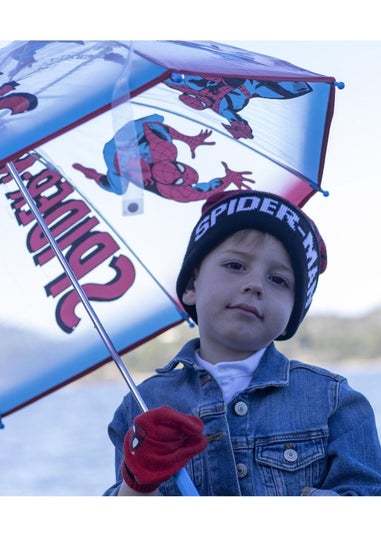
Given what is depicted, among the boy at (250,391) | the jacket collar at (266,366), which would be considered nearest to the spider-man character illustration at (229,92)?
the boy at (250,391)

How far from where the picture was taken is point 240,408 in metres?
1.62

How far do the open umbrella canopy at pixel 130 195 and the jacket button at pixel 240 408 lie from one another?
445mm

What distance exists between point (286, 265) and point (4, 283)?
2.07ft

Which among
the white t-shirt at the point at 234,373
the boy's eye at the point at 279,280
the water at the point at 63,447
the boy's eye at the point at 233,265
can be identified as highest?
the boy's eye at the point at 233,265

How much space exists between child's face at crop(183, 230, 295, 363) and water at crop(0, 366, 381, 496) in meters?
1.95

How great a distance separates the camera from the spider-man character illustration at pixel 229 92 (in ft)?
5.74

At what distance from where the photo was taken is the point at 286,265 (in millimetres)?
1687

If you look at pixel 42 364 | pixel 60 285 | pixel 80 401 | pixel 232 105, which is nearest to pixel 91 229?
pixel 60 285

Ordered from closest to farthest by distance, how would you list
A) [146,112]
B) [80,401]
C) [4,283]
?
[146,112]
[4,283]
[80,401]

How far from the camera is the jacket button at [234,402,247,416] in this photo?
5.32ft

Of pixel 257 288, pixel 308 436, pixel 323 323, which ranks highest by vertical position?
pixel 257 288

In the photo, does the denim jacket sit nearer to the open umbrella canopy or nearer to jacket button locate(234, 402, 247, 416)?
jacket button locate(234, 402, 247, 416)

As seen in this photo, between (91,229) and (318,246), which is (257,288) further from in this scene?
(91,229)

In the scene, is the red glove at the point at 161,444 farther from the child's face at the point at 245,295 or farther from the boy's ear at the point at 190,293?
the boy's ear at the point at 190,293
